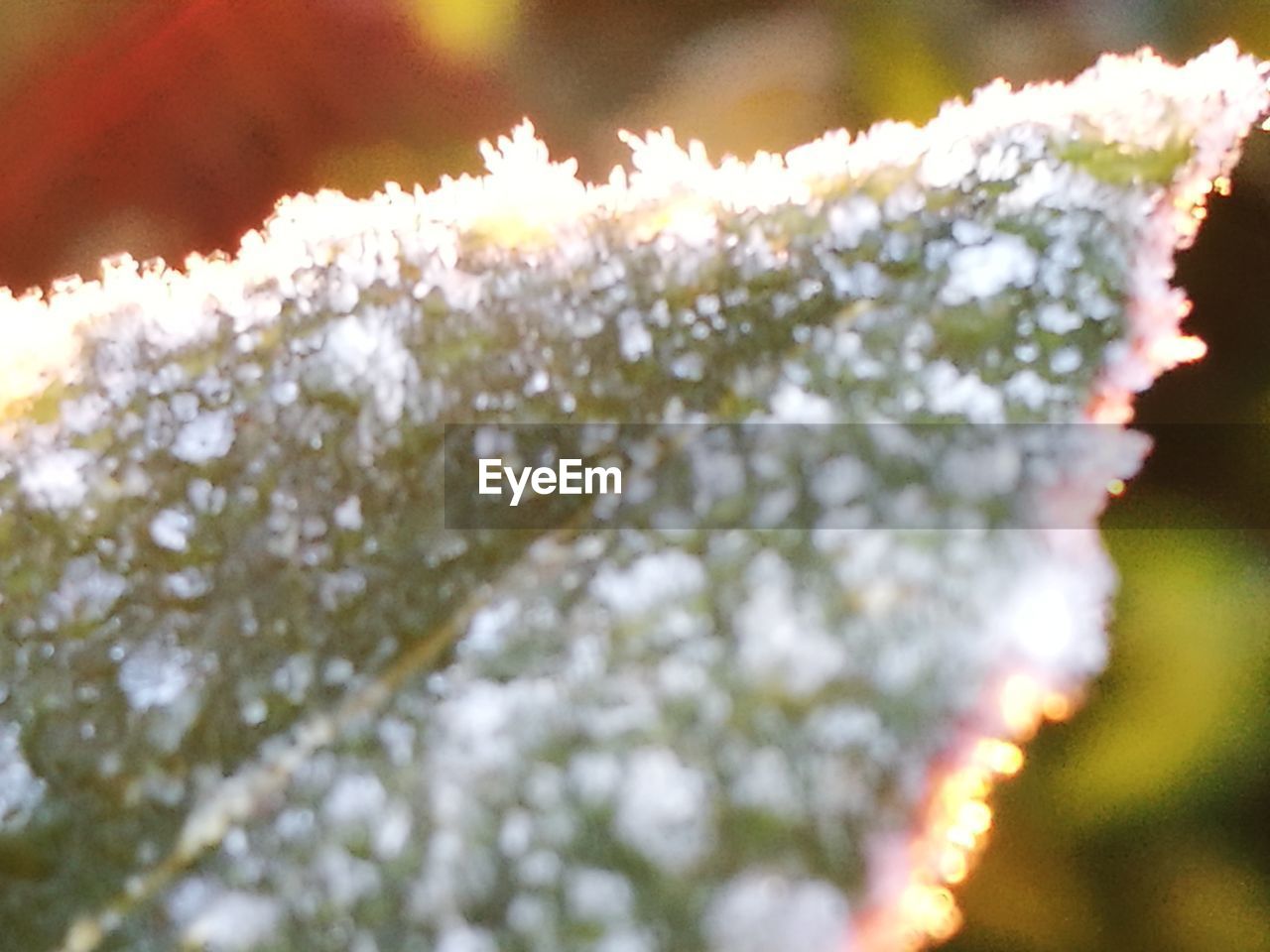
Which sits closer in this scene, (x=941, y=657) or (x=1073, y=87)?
(x=941, y=657)

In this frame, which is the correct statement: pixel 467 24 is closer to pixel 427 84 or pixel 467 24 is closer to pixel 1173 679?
pixel 427 84

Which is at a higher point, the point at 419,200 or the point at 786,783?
the point at 419,200

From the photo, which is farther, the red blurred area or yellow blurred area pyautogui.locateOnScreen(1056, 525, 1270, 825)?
the red blurred area

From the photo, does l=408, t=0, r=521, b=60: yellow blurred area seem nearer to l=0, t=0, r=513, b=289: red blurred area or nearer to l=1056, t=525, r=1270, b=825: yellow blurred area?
l=0, t=0, r=513, b=289: red blurred area

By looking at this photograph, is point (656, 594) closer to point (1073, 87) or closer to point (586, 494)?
point (586, 494)

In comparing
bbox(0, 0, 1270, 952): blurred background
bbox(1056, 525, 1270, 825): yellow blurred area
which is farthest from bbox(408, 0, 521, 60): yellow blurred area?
bbox(1056, 525, 1270, 825): yellow blurred area

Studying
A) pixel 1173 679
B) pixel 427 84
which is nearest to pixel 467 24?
pixel 427 84

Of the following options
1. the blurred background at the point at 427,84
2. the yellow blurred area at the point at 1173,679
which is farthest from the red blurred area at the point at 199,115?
the yellow blurred area at the point at 1173,679

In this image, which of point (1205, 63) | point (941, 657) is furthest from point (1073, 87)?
point (941, 657)
